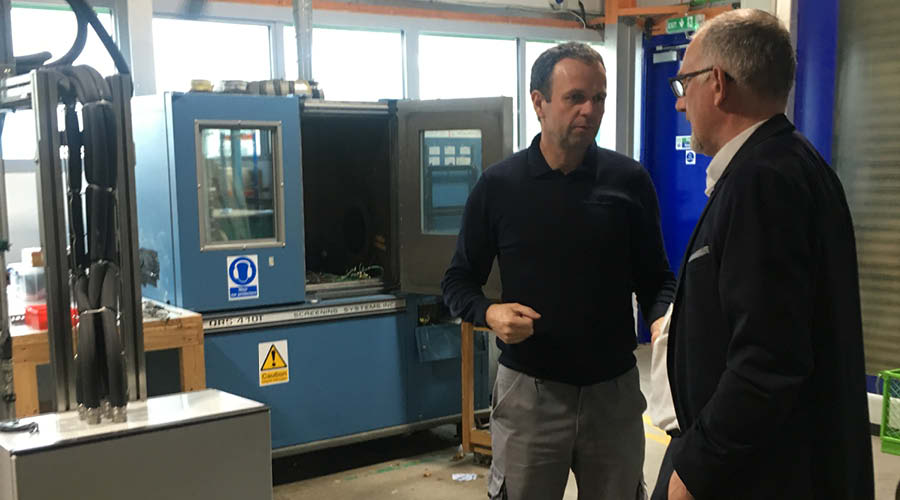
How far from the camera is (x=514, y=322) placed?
6.24 feet

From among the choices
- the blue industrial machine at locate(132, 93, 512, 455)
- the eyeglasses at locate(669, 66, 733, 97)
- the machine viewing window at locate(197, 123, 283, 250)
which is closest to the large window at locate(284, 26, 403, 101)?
the blue industrial machine at locate(132, 93, 512, 455)

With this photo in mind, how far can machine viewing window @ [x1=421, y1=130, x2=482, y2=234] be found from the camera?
3969 millimetres

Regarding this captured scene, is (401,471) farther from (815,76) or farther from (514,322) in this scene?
(815,76)

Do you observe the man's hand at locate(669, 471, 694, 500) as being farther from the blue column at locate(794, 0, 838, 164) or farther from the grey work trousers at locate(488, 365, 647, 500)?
the blue column at locate(794, 0, 838, 164)

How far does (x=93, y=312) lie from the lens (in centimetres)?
196

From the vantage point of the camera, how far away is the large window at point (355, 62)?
229 inches

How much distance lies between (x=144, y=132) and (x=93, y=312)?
79.3 inches

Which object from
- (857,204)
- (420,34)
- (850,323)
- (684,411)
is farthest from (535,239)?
(420,34)

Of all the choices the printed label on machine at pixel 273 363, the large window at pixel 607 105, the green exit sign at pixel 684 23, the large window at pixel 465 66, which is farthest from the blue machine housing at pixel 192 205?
the green exit sign at pixel 684 23

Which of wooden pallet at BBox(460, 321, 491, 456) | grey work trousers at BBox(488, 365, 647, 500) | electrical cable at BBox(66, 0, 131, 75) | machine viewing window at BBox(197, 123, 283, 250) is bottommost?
wooden pallet at BBox(460, 321, 491, 456)

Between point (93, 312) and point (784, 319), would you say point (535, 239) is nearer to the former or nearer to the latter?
point (784, 319)

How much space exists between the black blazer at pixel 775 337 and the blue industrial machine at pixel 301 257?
2582mm

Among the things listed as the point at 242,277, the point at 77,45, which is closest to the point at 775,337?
the point at 77,45

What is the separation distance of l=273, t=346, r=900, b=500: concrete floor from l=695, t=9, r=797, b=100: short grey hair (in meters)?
2.74
